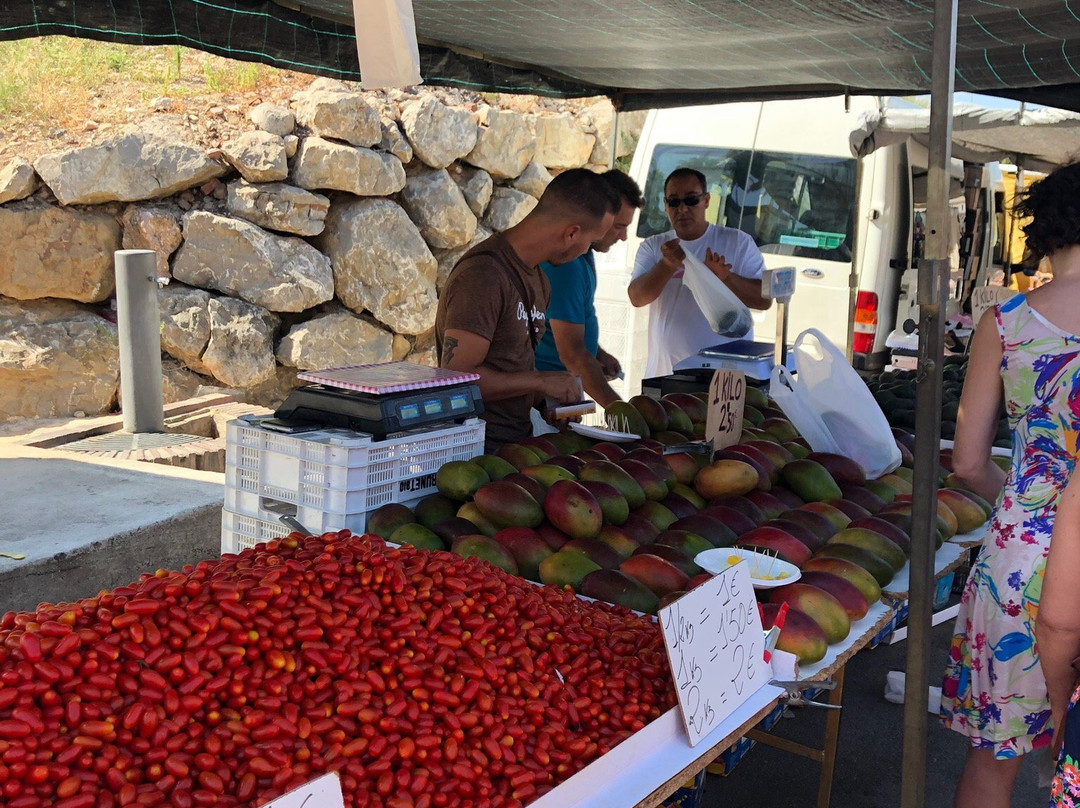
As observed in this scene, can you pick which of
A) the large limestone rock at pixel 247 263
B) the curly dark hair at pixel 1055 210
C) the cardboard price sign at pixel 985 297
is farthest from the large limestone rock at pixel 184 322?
the curly dark hair at pixel 1055 210

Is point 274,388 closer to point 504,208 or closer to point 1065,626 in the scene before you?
point 504,208

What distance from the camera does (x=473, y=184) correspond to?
32.9ft

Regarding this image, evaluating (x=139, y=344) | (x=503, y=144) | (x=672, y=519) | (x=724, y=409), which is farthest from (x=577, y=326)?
(x=503, y=144)

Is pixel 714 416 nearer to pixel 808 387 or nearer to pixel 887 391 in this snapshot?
pixel 808 387

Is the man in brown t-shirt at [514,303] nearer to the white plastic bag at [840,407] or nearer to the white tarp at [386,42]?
the white plastic bag at [840,407]

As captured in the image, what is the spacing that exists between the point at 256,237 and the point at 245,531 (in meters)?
6.40

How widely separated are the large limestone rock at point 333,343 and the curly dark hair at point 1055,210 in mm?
7129

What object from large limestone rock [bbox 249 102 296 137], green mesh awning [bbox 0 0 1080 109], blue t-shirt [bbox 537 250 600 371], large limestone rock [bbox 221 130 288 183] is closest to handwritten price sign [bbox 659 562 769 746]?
green mesh awning [bbox 0 0 1080 109]

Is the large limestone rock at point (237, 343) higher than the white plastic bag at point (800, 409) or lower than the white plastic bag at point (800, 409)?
lower

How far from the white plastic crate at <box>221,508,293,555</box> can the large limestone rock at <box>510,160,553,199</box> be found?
326 inches

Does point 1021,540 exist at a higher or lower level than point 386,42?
lower

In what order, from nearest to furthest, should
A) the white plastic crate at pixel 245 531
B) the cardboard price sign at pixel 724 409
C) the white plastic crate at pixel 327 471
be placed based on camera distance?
the white plastic crate at pixel 327 471, the white plastic crate at pixel 245 531, the cardboard price sign at pixel 724 409

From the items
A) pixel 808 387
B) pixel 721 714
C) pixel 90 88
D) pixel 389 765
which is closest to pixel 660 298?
pixel 808 387

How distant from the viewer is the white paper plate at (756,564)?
6.99ft
